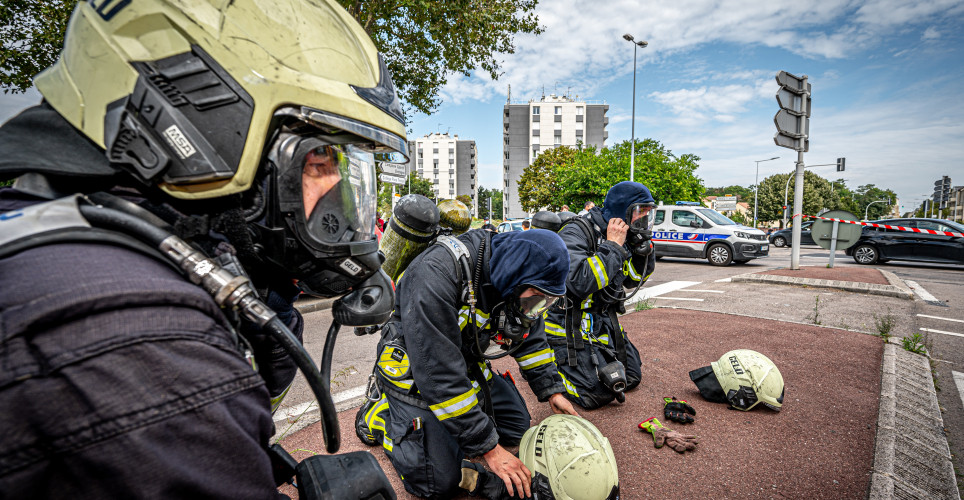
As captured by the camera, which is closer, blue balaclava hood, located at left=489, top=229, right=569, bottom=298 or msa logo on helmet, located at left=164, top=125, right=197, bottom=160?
msa logo on helmet, located at left=164, top=125, right=197, bottom=160

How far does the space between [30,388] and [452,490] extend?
7.26 ft

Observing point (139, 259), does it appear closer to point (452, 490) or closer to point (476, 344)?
point (476, 344)

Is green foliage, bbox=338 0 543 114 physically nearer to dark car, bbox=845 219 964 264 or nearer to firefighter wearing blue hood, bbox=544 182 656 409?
firefighter wearing blue hood, bbox=544 182 656 409

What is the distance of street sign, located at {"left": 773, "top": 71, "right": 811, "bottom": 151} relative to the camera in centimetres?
928

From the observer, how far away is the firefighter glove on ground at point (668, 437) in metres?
2.67

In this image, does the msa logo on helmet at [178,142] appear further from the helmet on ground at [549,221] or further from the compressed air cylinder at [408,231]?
the helmet on ground at [549,221]

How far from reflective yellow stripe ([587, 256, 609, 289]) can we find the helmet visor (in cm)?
70

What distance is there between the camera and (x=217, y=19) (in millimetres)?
915

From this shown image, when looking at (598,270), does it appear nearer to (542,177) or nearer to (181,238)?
(181,238)

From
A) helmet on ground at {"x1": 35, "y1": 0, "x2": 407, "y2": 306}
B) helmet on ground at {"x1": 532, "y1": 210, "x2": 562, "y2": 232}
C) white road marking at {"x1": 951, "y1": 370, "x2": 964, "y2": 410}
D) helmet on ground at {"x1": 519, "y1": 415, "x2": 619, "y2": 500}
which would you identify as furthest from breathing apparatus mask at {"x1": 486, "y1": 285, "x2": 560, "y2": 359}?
white road marking at {"x1": 951, "y1": 370, "x2": 964, "y2": 410}

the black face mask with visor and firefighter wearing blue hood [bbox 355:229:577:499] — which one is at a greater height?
the black face mask with visor

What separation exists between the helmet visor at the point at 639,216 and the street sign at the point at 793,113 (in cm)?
774

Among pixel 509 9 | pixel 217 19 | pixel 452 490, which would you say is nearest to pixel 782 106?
pixel 509 9

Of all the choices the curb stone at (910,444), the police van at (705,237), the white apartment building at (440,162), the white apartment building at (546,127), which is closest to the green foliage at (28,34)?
the curb stone at (910,444)
